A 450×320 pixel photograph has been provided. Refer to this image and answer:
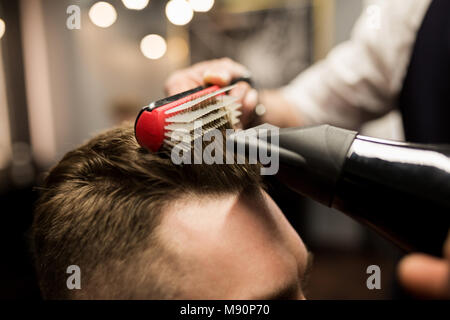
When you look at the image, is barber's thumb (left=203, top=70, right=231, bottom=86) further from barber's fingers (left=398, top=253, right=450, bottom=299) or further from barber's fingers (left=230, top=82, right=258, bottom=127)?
barber's fingers (left=398, top=253, right=450, bottom=299)

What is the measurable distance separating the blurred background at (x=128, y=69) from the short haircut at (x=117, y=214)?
93.7 inches

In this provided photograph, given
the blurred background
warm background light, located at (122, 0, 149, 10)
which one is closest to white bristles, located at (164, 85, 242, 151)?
the blurred background

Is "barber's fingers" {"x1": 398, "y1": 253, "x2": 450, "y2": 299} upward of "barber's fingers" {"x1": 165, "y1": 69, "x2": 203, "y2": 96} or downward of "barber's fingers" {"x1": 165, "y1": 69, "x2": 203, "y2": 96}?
downward

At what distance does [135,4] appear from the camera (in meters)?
3.35

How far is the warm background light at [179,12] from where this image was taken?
3318 millimetres

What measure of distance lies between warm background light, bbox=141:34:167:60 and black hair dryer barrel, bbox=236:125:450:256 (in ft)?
10.5

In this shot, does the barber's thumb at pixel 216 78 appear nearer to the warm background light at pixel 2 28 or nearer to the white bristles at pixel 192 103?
the white bristles at pixel 192 103

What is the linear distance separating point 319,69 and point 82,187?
3.28ft

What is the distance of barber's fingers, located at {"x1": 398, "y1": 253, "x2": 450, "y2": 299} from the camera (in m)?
0.40

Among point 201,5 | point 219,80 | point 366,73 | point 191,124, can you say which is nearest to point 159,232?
point 191,124

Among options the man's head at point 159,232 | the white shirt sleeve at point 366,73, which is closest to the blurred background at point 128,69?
the white shirt sleeve at point 366,73

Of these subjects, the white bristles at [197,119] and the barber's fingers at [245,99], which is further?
the barber's fingers at [245,99]

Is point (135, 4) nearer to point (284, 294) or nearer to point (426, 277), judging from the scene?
point (284, 294)

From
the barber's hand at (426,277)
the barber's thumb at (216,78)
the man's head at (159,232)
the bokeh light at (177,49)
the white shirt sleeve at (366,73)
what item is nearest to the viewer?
the barber's hand at (426,277)
